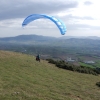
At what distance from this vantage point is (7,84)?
15172 mm

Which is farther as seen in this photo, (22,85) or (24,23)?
(24,23)

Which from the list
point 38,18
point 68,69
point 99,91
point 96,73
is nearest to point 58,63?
point 68,69

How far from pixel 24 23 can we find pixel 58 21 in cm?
514

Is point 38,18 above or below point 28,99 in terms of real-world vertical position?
above

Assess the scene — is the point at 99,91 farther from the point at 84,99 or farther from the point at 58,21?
the point at 58,21

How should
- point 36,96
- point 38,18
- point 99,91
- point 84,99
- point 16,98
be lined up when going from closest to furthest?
1. point 16,98
2. point 36,96
3. point 84,99
4. point 99,91
5. point 38,18

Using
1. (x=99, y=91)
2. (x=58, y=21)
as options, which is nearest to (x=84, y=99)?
(x=99, y=91)

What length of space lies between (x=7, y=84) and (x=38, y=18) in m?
13.8

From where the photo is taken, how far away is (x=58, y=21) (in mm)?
25141

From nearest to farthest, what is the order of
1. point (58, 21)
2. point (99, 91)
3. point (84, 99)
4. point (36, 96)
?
1. point (36, 96)
2. point (84, 99)
3. point (99, 91)
4. point (58, 21)

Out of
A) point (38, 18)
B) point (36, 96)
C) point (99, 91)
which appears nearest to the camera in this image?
point (36, 96)

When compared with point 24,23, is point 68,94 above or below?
below

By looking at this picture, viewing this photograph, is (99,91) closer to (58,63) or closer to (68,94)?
(68,94)

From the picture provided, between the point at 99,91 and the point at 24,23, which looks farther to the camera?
the point at 24,23
